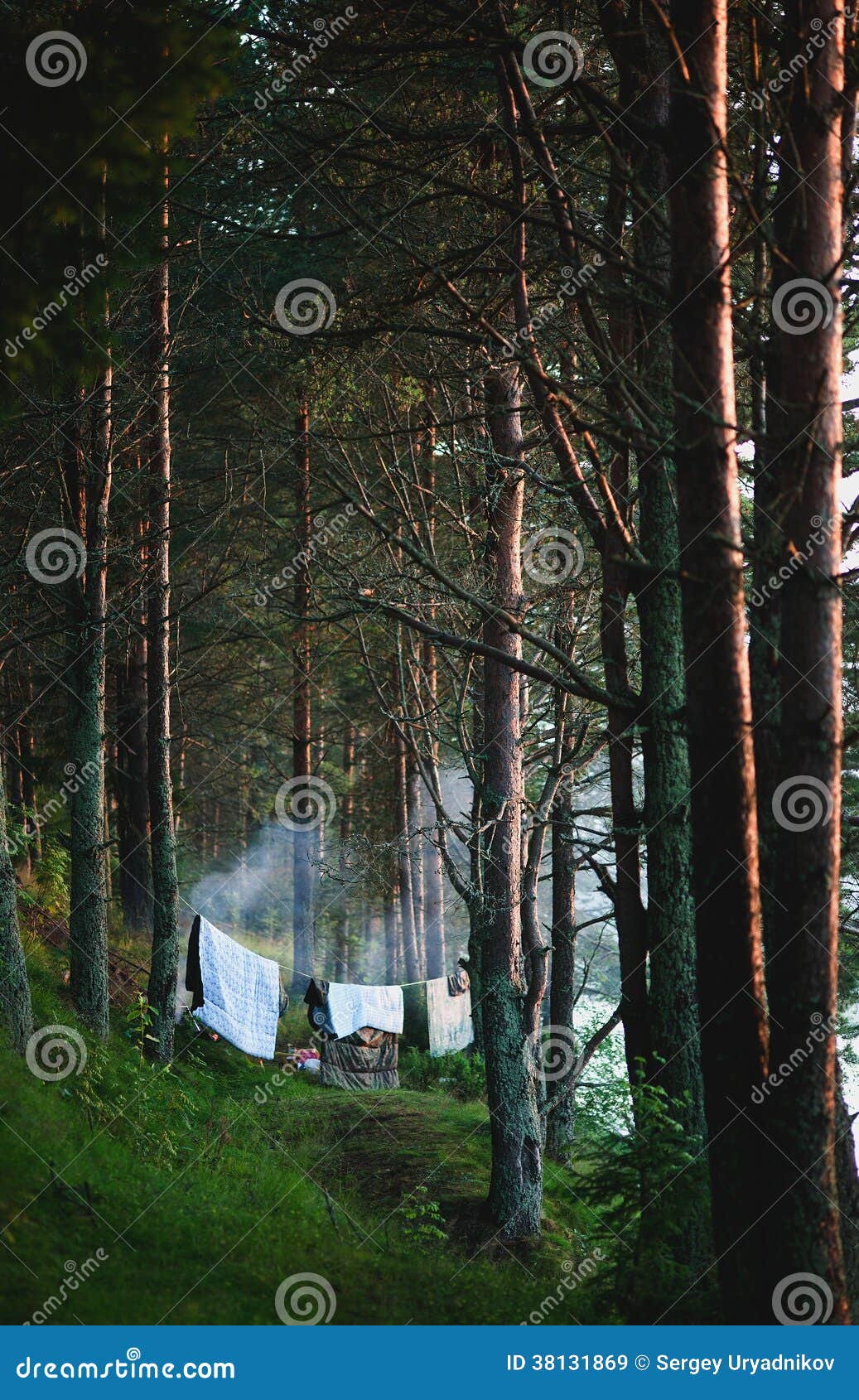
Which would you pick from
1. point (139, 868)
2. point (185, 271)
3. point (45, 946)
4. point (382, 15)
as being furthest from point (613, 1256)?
point (139, 868)

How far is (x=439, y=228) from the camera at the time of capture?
876 cm

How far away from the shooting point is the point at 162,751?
1191 cm

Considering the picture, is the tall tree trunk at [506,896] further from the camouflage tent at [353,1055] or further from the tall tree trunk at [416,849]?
the tall tree trunk at [416,849]

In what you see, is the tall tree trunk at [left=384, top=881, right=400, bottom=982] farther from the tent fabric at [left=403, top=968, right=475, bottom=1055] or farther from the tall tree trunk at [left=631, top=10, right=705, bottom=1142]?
the tall tree trunk at [left=631, top=10, right=705, bottom=1142]

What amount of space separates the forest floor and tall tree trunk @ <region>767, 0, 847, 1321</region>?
1.52 m

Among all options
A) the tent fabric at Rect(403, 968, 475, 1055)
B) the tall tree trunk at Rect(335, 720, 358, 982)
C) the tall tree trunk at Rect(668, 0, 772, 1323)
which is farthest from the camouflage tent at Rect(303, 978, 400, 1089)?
the tall tree trunk at Rect(668, 0, 772, 1323)

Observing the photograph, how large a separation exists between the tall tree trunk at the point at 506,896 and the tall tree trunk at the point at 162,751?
12.2 ft

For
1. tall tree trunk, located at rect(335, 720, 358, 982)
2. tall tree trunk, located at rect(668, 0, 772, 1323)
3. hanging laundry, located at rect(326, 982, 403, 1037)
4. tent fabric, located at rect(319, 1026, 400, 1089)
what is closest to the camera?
tall tree trunk, located at rect(668, 0, 772, 1323)

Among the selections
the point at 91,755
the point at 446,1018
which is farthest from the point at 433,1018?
the point at 91,755

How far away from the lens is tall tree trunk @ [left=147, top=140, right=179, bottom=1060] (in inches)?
456

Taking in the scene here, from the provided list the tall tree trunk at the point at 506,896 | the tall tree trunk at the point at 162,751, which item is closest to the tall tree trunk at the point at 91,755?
the tall tree trunk at the point at 162,751

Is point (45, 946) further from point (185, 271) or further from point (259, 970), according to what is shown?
point (185, 271)

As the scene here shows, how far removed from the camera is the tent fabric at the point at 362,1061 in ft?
52.5

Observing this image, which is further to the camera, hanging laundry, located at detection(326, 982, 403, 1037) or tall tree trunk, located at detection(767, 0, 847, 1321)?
hanging laundry, located at detection(326, 982, 403, 1037)
